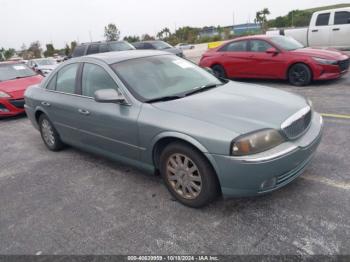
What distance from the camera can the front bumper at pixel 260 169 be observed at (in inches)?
112

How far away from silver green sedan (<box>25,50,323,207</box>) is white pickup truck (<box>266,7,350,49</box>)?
953cm

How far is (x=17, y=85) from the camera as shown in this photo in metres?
8.59

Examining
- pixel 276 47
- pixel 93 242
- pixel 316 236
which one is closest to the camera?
pixel 316 236

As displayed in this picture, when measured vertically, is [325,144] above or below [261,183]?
below

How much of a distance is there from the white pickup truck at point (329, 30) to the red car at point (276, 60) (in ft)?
12.5

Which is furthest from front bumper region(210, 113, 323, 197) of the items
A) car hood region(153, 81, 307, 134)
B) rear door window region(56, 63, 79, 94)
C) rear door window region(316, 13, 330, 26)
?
rear door window region(316, 13, 330, 26)

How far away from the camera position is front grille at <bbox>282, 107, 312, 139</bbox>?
307 cm

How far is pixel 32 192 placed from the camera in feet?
13.5

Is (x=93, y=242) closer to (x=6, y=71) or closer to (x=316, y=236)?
(x=316, y=236)

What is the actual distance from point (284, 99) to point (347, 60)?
19.8ft

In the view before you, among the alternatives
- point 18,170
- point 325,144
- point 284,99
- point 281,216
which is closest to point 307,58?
point 325,144

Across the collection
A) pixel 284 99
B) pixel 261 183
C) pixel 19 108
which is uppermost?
pixel 284 99

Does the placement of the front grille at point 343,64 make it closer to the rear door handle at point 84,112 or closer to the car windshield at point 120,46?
the rear door handle at point 84,112

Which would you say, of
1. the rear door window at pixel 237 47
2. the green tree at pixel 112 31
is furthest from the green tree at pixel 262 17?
the rear door window at pixel 237 47
